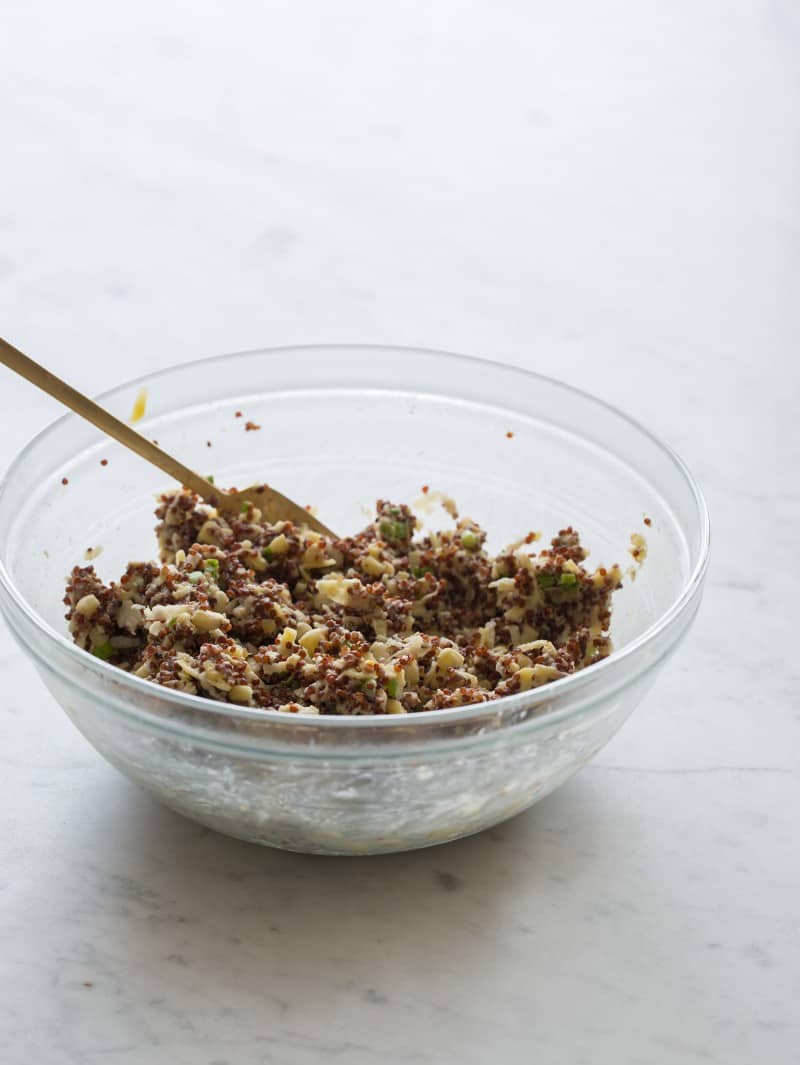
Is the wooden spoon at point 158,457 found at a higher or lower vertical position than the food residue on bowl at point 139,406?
lower

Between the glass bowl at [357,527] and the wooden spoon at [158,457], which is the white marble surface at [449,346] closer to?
the glass bowl at [357,527]

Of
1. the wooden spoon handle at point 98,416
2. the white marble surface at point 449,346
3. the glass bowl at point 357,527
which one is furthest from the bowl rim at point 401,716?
the white marble surface at point 449,346

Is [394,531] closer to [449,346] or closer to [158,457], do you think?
[158,457]

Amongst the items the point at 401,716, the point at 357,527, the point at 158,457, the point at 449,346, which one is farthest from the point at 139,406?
the point at 449,346

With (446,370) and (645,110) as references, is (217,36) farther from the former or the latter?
(446,370)

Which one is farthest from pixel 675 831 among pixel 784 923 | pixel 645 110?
pixel 645 110

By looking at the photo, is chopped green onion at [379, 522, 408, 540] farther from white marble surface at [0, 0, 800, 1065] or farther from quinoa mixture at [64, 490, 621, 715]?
white marble surface at [0, 0, 800, 1065]

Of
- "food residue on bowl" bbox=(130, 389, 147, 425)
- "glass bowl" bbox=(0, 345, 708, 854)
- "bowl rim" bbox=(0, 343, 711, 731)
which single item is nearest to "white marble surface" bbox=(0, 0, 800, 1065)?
"glass bowl" bbox=(0, 345, 708, 854)
